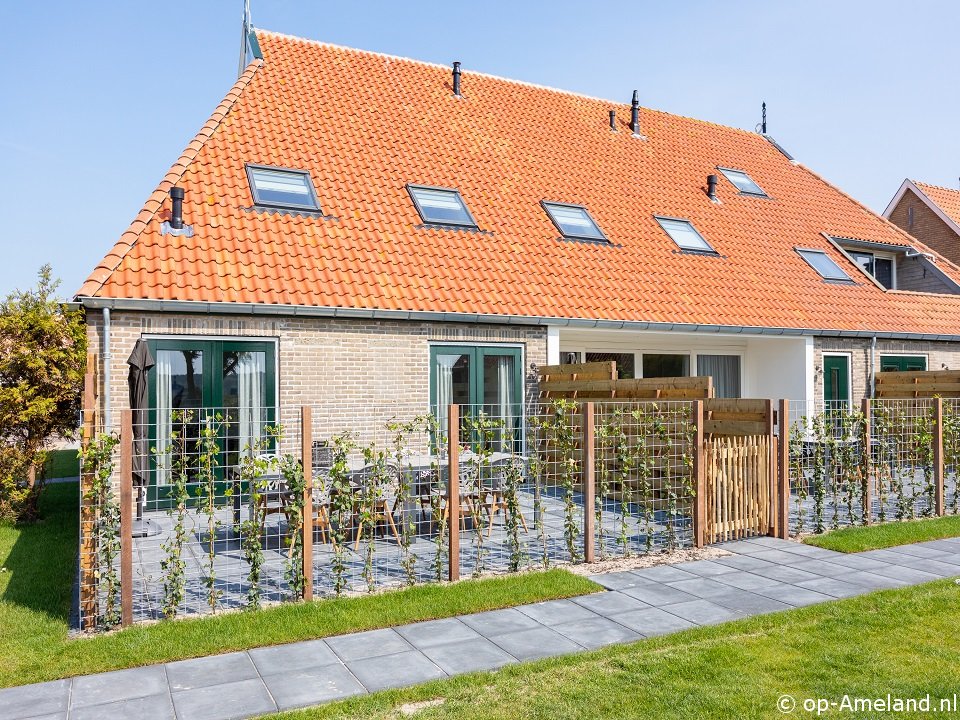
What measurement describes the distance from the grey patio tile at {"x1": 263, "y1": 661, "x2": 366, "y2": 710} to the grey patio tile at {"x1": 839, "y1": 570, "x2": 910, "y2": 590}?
15.3 ft

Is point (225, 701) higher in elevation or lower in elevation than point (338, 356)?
lower

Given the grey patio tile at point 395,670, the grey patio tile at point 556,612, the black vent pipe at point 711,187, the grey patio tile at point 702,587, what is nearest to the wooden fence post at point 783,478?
the grey patio tile at point 702,587

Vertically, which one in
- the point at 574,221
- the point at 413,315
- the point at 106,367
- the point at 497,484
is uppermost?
the point at 574,221

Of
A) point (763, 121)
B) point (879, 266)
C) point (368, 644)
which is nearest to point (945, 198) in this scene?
point (763, 121)

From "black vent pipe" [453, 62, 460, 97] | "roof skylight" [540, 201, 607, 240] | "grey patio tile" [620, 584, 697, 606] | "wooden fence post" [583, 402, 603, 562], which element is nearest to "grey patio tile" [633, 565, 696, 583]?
"grey patio tile" [620, 584, 697, 606]

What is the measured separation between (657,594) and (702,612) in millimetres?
563

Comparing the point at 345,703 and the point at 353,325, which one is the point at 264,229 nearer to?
the point at 353,325

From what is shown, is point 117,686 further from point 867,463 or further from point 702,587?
point 867,463

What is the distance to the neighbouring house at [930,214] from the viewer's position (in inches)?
984

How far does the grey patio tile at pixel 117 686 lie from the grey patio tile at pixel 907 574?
625cm

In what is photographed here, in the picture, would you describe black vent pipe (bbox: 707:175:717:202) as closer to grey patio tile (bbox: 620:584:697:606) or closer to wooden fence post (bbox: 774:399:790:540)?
wooden fence post (bbox: 774:399:790:540)

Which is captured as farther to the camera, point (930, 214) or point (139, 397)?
point (930, 214)

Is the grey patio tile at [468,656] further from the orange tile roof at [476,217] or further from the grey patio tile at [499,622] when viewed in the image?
the orange tile roof at [476,217]

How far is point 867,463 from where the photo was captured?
947 centimetres
